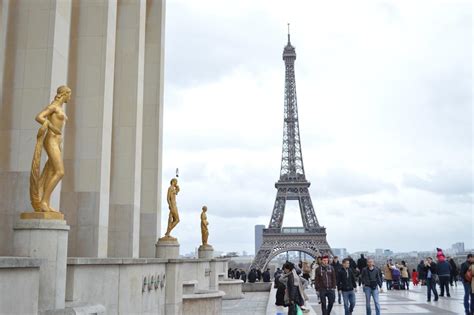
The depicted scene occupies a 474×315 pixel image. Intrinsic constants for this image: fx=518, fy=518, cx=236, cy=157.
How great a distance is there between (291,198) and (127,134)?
2925 inches

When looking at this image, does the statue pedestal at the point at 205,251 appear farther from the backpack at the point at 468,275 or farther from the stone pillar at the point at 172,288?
the backpack at the point at 468,275

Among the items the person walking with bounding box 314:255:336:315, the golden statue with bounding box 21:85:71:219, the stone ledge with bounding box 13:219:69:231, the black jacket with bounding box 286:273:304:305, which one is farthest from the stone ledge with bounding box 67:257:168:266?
the person walking with bounding box 314:255:336:315

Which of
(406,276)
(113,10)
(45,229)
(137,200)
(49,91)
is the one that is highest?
(113,10)

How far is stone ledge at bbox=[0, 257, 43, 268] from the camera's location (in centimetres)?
770

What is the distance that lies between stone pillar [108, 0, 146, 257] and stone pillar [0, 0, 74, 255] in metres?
5.97

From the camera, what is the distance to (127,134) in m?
21.5

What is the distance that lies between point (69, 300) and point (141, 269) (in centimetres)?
320

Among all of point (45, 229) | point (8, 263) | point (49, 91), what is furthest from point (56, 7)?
point (8, 263)

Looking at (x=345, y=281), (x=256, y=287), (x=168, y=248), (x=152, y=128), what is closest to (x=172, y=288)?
Result: (x=168, y=248)

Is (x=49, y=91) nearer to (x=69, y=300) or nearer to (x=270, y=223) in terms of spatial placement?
(x=69, y=300)

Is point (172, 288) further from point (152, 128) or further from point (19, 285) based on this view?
point (152, 128)

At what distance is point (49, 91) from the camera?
1502 centimetres

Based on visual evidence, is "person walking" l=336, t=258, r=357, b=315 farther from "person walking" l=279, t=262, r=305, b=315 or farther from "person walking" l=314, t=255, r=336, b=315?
"person walking" l=279, t=262, r=305, b=315

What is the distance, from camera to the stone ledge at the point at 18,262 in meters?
7.70
